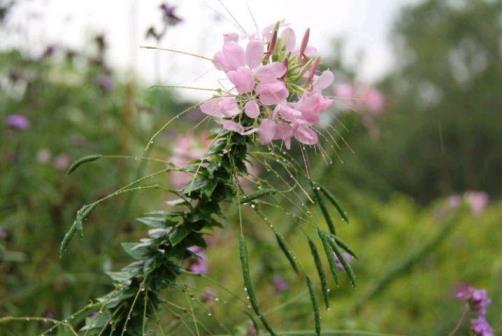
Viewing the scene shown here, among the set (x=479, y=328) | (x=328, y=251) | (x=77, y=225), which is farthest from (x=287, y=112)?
(x=479, y=328)

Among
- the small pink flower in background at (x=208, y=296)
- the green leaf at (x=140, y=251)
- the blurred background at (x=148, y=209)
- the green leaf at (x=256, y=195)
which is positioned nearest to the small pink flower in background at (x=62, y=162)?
the blurred background at (x=148, y=209)

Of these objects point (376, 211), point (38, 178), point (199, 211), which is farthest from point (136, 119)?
point (376, 211)

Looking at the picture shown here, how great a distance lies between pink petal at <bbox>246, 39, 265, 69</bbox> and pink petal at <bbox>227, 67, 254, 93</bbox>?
0.02 metres

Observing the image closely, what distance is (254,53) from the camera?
0.93m

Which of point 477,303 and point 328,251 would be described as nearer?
point 328,251

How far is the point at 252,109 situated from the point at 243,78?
1.6 inches

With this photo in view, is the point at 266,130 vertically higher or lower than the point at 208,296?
higher

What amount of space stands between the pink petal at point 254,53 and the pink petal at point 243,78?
0.05ft

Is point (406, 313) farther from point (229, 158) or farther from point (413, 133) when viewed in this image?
point (413, 133)

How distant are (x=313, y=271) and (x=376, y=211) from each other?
5.15 ft

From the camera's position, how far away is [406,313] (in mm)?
3590

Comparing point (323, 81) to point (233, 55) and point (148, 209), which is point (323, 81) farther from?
point (148, 209)

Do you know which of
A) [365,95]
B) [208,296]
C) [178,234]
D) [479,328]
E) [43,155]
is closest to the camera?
[178,234]

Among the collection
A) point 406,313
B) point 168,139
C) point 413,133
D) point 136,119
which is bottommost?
point 413,133
